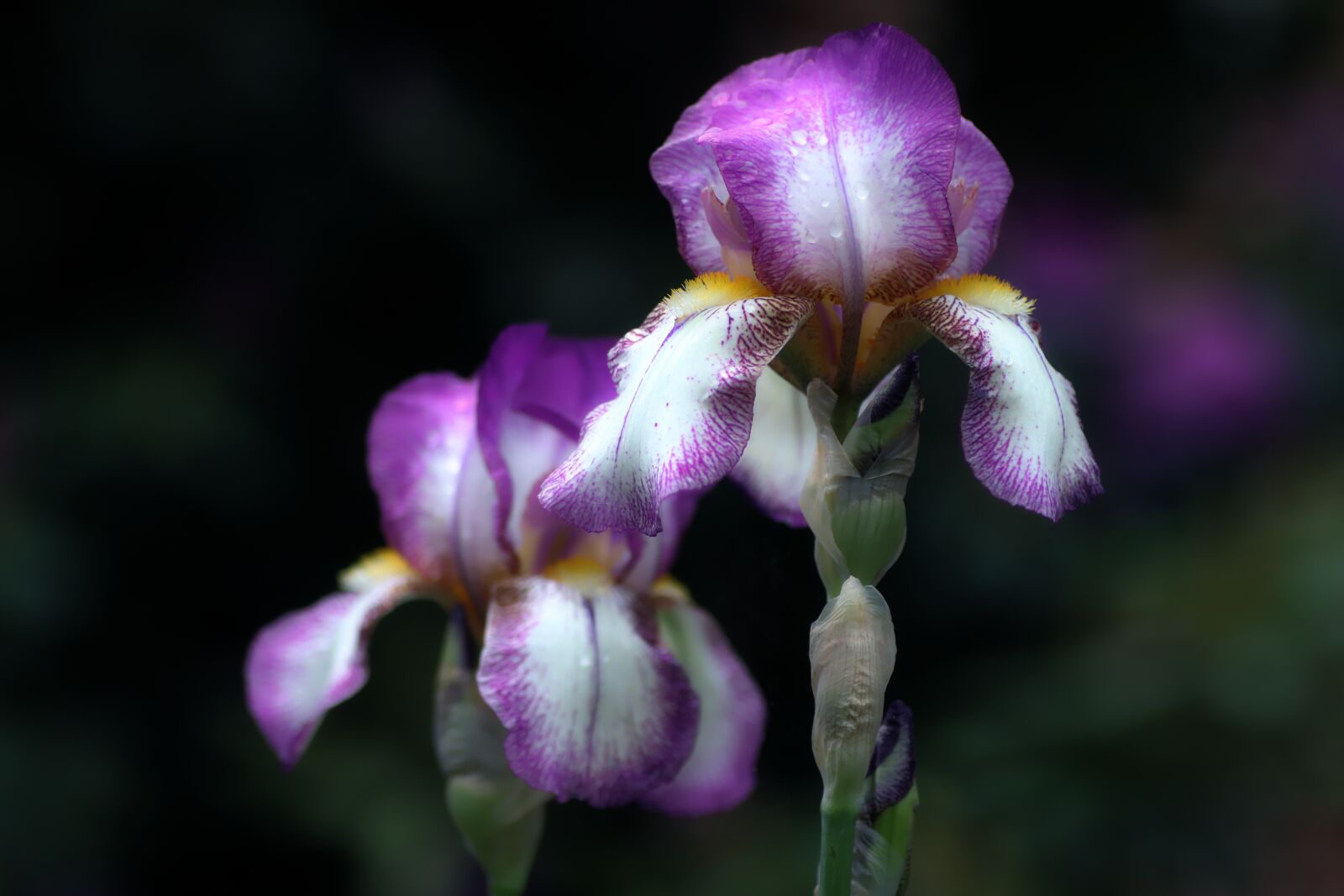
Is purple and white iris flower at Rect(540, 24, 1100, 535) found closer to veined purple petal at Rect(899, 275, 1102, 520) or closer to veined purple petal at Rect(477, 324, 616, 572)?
veined purple petal at Rect(899, 275, 1102, 520)

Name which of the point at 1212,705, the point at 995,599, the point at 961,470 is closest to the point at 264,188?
the point at 961,470

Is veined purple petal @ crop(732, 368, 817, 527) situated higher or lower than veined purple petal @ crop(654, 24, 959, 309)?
lower

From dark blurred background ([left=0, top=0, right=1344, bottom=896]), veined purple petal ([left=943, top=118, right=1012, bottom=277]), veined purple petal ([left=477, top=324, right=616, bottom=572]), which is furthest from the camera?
Answer: dark blurred background ([left=0, top=0, right=1344, bottom=896])

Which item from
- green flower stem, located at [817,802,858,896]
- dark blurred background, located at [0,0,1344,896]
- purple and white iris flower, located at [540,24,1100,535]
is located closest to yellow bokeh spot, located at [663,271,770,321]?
purple and white iris flower, located at [540,24,1100,535]

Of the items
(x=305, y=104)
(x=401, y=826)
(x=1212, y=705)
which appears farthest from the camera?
(x=305, y=104)

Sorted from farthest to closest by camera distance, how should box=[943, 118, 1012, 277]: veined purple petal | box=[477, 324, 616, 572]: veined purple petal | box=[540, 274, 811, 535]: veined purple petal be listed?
1. box=[477, 324, 616, 572]: veined purple petal
2. box=[943, 118, 1012, 277]: veined purple petal
3. box=[540, 274, 811, 535]: veined purple petal

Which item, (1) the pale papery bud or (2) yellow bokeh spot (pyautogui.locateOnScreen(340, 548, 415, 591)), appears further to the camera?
(2) yellow bokeh spot (pyautogui.locateOnScreen(340, 548, 415, 591))

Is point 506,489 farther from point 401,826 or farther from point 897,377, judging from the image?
point 401,826
